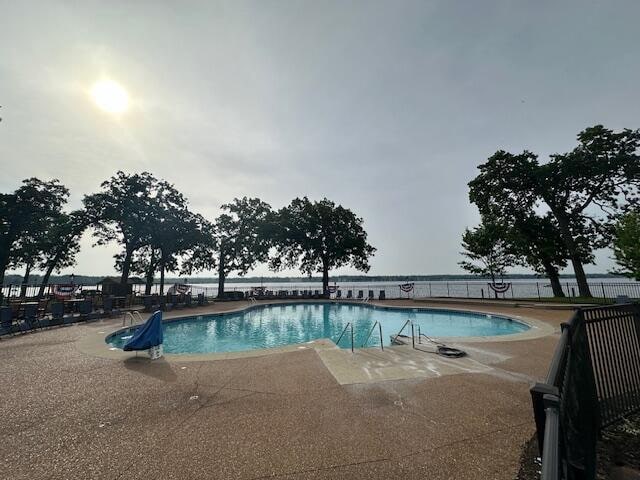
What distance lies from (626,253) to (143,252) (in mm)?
41037

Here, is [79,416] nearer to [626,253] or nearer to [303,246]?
[626,253]

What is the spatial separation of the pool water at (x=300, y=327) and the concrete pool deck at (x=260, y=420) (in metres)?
5.42

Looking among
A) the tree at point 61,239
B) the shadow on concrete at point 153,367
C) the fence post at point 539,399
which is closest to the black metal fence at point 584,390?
the fence post at point 539,399

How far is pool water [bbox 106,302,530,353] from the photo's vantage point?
13.6 meters

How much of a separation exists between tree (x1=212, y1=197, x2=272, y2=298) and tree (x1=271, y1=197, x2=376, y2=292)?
2.24m

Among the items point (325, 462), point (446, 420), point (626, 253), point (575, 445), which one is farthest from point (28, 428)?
point (626, 253)

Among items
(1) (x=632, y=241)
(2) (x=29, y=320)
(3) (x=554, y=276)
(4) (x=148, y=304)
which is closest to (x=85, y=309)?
(2) (x=29, y=320)

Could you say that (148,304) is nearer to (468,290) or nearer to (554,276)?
(554,276)

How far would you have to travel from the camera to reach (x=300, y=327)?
18.3m

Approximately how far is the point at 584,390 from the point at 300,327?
52.8 ft

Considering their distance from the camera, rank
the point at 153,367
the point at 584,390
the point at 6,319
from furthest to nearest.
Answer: the point at 6,319, the point at 153,367, the point at 584,390

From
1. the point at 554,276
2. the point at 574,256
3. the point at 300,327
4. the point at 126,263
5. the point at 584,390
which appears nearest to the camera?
the point at 584,390

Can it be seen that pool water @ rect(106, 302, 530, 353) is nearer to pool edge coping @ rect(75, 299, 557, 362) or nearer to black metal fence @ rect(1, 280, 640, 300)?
pool edge coping @ rect(75, 299, 557, 362)

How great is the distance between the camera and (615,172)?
910 inches
